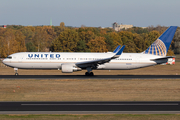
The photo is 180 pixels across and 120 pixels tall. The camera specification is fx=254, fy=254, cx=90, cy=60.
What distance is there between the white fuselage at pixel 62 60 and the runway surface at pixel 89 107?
22.0 metres

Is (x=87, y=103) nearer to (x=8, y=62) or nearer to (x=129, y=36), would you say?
(x=8, y=62)

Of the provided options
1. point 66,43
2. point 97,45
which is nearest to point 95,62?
point 97,45

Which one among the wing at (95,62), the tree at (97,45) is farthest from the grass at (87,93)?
the tree at (97,45)

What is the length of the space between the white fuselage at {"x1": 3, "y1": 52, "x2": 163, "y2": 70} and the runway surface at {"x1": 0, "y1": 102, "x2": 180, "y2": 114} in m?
22.0

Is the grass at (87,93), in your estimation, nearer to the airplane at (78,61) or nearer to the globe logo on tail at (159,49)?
the airplane at (78,61)

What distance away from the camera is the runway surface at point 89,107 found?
17.3 m

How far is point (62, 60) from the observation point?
42531 mm

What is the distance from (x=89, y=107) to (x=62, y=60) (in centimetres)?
2438

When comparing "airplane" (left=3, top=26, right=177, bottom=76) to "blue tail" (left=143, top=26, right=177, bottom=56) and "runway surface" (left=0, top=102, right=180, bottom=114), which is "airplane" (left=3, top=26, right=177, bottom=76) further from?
"runway surface" (left=0, top=102, right=180, bottom=114)

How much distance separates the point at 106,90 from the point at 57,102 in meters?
7.78
